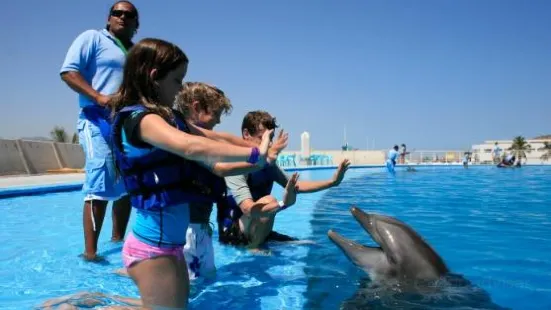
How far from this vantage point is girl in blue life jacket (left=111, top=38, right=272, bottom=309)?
6.70 ft

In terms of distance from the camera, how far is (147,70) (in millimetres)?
2076

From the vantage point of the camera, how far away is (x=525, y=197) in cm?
982

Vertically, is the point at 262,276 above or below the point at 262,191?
below

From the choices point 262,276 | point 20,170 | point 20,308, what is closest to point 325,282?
point 262,276

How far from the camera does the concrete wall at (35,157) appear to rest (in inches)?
536

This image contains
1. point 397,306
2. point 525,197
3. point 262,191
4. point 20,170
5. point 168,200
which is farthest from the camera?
point 20,170

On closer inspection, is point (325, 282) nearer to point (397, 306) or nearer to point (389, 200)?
point (397, 306)

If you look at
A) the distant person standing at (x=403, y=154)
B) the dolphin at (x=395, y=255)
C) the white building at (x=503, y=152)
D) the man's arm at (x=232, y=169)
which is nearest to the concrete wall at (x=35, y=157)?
the dolphin at (x=395, y=255)

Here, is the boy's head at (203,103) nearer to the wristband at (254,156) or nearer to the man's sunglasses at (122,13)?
the man's sunglasses at (122,13)

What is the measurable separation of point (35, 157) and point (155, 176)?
1497 centimetres

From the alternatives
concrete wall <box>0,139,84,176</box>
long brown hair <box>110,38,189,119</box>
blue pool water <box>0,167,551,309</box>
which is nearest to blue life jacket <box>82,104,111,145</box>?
blue pool water <box>0,167,551,309</box>

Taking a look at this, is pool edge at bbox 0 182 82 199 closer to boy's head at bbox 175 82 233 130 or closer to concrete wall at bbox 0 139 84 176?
concrete wall at bbox 0 139 84 176

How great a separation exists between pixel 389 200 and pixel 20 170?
428 inches

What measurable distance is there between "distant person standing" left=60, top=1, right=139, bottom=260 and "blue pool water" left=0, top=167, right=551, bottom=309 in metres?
0.38
